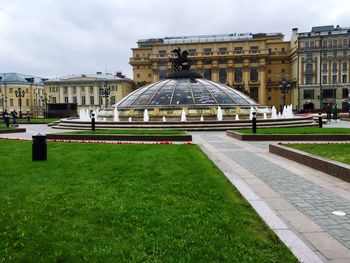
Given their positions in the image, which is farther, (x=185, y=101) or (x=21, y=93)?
(x=21, y=93)

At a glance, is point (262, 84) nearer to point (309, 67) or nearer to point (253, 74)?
point (253, 74)

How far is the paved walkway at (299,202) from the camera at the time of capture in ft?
13.4

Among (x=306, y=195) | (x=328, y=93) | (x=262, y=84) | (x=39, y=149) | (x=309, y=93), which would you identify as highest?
(x=262, y=84)

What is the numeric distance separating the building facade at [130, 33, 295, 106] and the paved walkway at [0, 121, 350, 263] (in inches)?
2936

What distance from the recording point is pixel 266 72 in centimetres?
8838

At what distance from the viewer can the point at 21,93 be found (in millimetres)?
86625

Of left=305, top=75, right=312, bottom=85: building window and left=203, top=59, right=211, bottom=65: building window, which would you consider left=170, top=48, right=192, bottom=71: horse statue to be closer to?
left=305, top=75, right=312, bottom=85: building window

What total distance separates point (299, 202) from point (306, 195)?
1.90 feet

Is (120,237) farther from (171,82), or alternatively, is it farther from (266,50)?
(266,50)

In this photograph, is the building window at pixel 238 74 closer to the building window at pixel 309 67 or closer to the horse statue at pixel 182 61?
the building window at pixel 309 67

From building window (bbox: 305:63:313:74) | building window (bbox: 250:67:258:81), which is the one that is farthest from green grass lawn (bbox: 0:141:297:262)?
building window (bbox: 250:67:258:81)

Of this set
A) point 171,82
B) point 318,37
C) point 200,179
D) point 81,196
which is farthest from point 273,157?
point 318,37

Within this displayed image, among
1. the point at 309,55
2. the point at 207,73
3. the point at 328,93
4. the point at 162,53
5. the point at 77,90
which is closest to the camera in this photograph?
the point at 328,93

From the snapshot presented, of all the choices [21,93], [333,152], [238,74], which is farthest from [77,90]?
[333,152]
